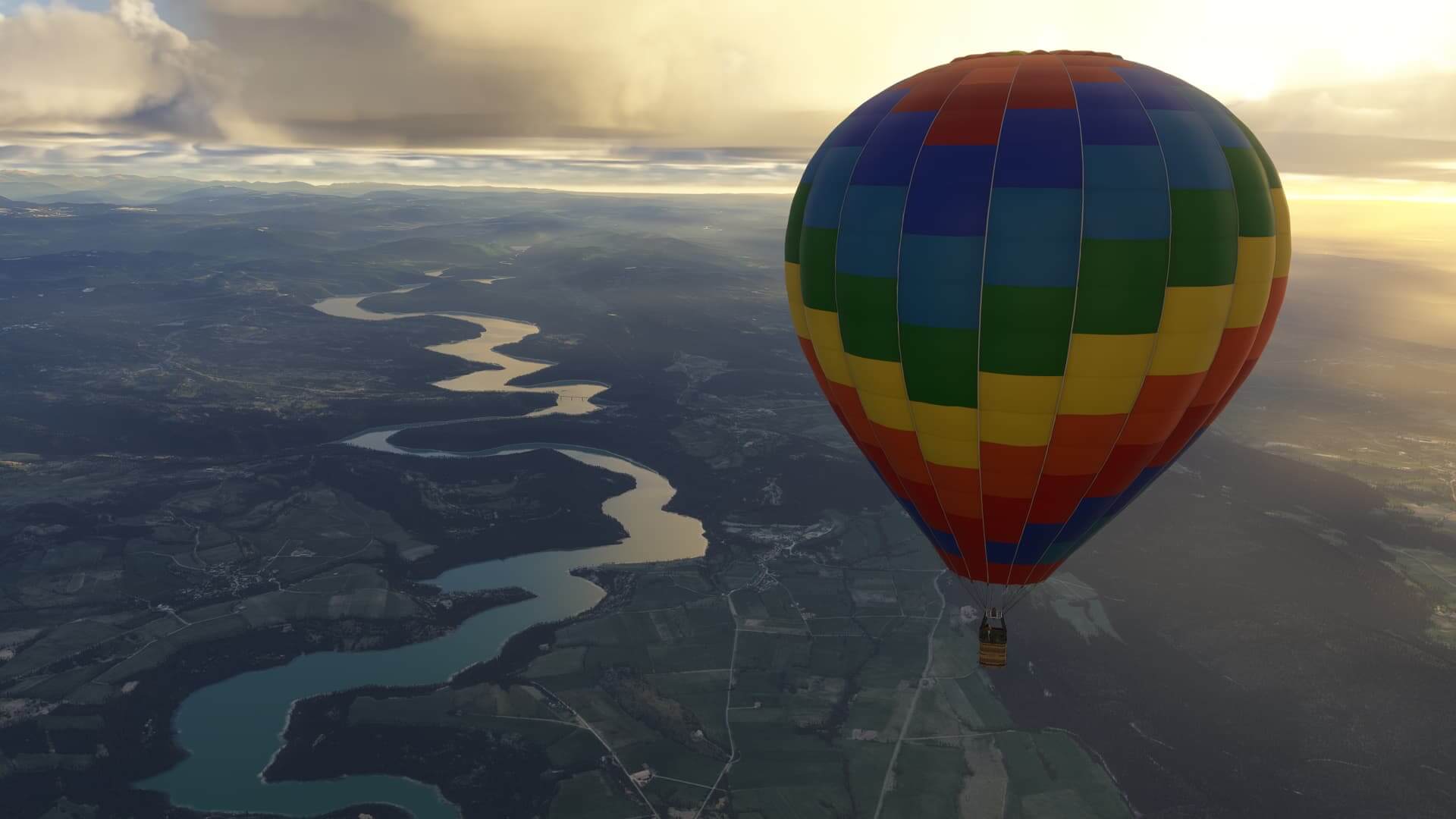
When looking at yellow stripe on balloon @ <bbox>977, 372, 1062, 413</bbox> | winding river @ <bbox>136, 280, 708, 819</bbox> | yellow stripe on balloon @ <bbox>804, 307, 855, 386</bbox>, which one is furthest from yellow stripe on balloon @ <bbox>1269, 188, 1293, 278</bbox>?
winding river @ <bbox>136, 280, 708, 819</bbox>

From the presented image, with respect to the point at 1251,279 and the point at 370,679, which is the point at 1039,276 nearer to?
the point at 1251,279

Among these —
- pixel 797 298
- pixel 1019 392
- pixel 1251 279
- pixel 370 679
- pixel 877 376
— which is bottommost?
pixel 370 679

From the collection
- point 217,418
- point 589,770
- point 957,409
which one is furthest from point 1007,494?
point 217,418

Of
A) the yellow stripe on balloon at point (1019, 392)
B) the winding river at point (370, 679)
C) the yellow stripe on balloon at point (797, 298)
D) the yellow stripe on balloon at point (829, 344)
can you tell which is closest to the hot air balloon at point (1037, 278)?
the yellow stripe on balloon at point (1019, 392)

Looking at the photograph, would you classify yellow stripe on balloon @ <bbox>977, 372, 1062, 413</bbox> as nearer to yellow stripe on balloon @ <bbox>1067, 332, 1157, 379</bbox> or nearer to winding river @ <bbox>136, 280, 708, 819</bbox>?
yellow stripe on balloon @ <bbox>1067, 332, 1157, 379</bbox>

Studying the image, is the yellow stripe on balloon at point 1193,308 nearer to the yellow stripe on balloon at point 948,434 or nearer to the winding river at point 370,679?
the yellow stripe on balloon at point 948,434

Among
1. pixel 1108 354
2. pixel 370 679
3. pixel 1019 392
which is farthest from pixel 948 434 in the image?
pixel 370 679

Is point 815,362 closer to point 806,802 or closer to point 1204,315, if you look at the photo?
point 1204,315
